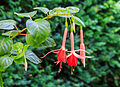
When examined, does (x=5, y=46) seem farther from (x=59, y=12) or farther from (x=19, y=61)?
(x=59, y=12)

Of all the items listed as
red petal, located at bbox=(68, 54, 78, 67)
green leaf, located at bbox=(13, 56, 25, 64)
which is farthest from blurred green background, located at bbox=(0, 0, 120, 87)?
red petal, located at bbox=(68, 54, 78, 67)

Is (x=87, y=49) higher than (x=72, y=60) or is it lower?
lower

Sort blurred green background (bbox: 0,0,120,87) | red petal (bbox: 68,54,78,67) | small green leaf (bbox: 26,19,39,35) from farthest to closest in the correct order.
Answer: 1. blurred green background (bbox: 0,0,120,87)
2. red petal (bbox: 68,54,78,67)
3. small green leaf (bbox: 26,19,39,35)

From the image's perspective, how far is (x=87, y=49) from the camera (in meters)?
1.84

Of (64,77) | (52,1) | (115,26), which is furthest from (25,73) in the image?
(115,26)

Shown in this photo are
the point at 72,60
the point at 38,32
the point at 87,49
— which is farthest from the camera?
the point at 87,49

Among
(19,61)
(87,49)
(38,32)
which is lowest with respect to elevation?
(87,49)

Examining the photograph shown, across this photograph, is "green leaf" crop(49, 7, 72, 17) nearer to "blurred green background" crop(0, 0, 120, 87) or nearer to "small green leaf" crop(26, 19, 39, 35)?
"small green leaf" crop(26, 19, 39, 35)

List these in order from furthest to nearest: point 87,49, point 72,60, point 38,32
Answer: point 87,49
point 72,60
point 38,32

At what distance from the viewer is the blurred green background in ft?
4.48

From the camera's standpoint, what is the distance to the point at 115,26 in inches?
89.5

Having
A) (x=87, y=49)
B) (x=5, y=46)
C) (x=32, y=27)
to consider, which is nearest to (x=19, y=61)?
(x=5, y=46)

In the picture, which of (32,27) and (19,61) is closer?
(32,27)

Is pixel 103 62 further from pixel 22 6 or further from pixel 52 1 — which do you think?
pixel 22 6
